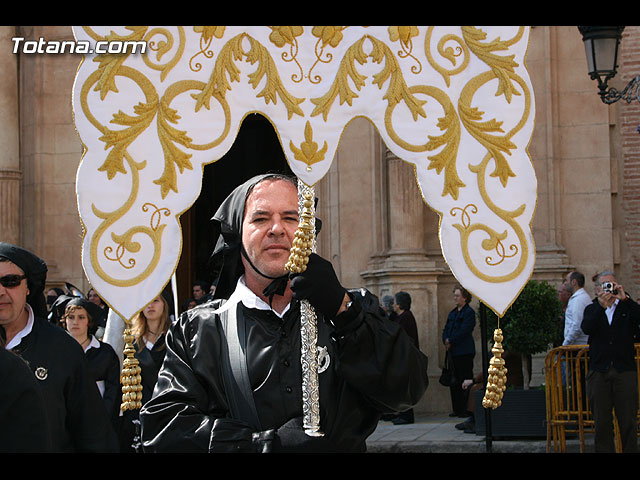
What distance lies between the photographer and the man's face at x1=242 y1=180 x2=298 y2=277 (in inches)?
166

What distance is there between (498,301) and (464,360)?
8665mm

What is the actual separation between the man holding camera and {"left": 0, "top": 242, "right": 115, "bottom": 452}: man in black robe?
5.90 metres

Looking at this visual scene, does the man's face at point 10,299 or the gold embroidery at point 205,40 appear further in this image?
the man's face at point 10,299

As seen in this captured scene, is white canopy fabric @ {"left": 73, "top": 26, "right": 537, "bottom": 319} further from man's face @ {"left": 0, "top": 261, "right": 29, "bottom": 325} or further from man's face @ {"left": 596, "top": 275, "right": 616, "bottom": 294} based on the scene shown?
man's face @ {"left": 596, "top": 275, "right": 616, "bottom": 294}

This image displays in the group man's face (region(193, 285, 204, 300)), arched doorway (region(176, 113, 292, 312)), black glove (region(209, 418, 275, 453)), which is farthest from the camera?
arched doorway (region(176, 113, 292, 312))

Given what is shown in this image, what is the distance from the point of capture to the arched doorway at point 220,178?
17.8 meters

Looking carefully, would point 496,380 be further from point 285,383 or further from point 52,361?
point 52,361

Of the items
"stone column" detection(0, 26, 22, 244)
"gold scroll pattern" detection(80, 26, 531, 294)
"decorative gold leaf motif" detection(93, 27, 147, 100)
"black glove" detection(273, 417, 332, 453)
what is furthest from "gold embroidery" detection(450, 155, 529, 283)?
"stone column" detection(0, 26, 22, 244)

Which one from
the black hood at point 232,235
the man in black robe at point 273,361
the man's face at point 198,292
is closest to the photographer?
the man in black robe at point 273,361

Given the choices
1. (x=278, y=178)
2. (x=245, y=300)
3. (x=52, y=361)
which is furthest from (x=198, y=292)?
(x=245, y=300)

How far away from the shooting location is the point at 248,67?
4590 millimetres

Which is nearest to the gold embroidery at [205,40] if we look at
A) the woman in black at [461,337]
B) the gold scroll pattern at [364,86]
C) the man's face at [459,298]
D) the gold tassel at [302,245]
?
the gold scroll pattern at [364,86]

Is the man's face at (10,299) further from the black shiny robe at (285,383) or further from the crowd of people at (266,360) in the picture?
the black shiny robe at (285,383)

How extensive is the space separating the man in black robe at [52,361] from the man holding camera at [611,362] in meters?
5.90
